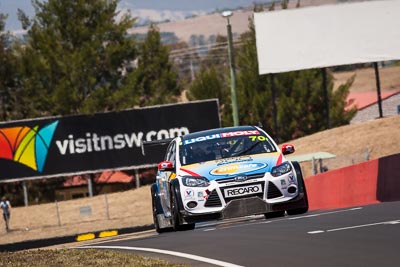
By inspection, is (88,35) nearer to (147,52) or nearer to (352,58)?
(147,52)

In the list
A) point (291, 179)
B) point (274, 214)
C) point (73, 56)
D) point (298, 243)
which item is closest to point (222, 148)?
point (291, 179)

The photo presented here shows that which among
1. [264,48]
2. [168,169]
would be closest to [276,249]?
[168,169]

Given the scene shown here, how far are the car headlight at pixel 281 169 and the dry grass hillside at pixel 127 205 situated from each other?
28.3m

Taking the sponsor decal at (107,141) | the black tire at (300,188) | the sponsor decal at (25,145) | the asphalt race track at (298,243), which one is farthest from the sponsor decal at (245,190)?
the sponsor decal at (25,145)

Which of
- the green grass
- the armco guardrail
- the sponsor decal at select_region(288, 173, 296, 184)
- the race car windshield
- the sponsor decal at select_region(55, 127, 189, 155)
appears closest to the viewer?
the green grass

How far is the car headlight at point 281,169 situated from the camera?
16359mm

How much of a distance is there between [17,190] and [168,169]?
163ft

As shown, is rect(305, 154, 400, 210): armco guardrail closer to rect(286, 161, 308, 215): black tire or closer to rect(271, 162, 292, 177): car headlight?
rect(286, 161, 308, 215): black tire

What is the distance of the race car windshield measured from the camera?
1714 centimetres

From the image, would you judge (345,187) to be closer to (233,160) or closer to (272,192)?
(233,160)

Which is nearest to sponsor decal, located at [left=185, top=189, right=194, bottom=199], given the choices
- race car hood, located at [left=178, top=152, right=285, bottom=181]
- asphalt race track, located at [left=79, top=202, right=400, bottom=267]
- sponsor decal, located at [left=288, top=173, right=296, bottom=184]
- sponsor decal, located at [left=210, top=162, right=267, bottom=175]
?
race car hood, located at [left=178, top=152, right=285, bottom=181]

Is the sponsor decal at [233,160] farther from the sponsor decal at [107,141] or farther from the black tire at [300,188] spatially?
the sponsor decal at [107,141]

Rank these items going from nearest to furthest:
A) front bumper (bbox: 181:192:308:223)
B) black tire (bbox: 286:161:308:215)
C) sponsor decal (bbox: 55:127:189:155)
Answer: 1. front bumper (bbox: 181:192:308:223)
2. black tire (bbox: 286:161:308:215)
3. sponsor decal (bbox: 55:127:189:155)

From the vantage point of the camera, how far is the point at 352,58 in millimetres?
49594
